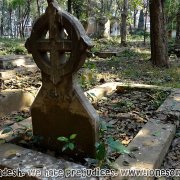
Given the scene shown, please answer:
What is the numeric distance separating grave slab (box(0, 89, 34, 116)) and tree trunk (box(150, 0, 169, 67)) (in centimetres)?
553

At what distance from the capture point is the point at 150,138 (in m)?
3.32

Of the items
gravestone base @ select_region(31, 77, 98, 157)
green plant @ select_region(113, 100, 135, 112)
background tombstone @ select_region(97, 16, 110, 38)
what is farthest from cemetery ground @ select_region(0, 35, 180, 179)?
background tombstone @ select_region(97, 16, 110, 38)

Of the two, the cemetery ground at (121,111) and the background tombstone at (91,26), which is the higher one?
the background tombstone at (91,26)

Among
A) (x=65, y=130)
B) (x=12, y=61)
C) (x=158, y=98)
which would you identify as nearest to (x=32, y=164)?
(x=65, y=130)

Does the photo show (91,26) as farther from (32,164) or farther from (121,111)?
(32,164)

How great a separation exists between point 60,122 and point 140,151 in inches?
35.2

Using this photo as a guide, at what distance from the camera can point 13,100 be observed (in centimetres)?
474

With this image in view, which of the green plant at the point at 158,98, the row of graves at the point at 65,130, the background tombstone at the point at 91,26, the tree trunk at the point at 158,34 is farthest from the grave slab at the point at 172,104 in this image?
the background tombstone at the point at 91,26

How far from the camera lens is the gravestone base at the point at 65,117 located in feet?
9.88

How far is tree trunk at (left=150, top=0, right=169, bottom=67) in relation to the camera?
917 centimetres

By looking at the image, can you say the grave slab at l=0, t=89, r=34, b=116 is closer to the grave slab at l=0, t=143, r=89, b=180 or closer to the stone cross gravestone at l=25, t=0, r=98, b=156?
the stone cross gravestone at l=25, t=0, r=98, b=156

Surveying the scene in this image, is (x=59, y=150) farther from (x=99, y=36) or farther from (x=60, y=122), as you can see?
(x=99, y=36)

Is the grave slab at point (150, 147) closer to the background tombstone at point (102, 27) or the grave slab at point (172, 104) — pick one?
the grave slab at point (172, 104)

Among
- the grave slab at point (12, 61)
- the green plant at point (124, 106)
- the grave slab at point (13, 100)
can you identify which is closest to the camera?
the grave slab at point (13, 100)
